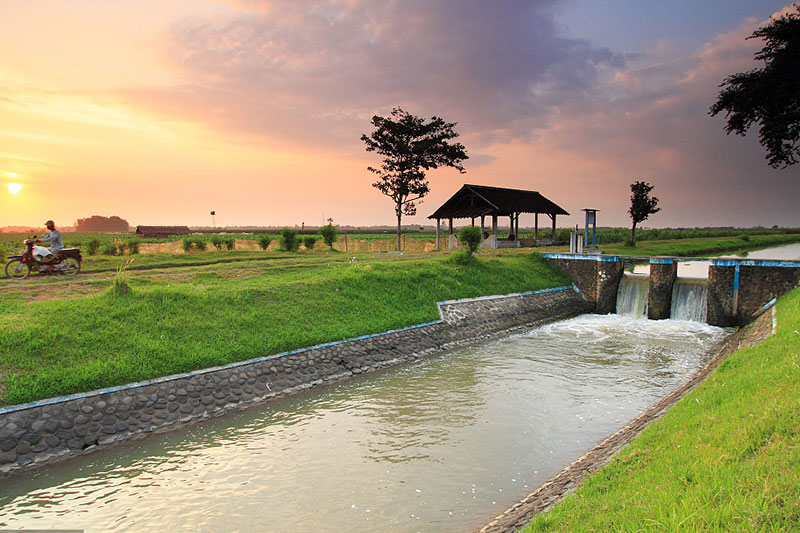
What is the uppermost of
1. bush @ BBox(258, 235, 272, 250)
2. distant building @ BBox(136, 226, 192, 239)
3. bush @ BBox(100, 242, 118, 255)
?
distant building @ BBox(136, 226, 192, 239)

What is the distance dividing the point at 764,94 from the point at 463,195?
63.7ft

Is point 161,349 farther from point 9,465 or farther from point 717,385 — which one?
point 717,385

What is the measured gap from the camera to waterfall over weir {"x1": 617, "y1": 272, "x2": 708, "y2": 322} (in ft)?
67.0

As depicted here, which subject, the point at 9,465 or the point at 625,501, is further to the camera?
the point at 9,465

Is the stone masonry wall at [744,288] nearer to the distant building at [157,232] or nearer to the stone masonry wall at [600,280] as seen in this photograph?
the stone masonry wall at [600,280]

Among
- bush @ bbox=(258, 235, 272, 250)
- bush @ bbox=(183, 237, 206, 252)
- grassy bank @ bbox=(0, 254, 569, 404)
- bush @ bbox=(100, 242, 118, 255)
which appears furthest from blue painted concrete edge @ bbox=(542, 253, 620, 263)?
bush @ bbox=(100, 242, 118, 255)

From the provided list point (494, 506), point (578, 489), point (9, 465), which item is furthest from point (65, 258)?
point (578, 489)

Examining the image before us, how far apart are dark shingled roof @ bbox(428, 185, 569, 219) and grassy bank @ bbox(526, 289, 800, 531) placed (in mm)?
28213

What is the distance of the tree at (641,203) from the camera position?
44.2 meters

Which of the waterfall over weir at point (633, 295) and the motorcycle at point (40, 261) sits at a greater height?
the motorcycle at point (40, 261)

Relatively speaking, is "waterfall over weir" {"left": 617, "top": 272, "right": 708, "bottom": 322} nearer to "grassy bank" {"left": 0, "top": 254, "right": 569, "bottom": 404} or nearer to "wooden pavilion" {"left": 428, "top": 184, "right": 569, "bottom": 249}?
"grassy bank" {"left": 0, "top": 254, "right": 569, "bottom": 404}

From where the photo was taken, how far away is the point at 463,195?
119 ft

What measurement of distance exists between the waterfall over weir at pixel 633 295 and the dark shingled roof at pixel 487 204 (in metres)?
12.5

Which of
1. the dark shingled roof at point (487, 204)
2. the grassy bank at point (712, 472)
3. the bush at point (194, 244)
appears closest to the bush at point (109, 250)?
the bush at point (194, 244)
